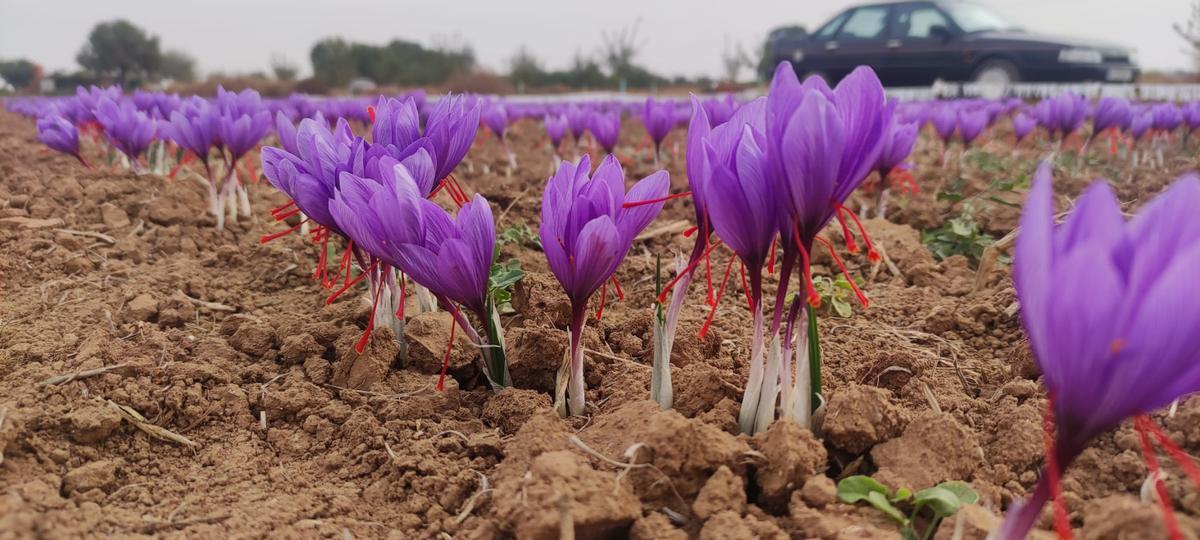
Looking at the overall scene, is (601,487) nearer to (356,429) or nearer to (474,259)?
(474,259)

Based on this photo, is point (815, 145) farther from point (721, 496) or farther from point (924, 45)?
point (924, 45)

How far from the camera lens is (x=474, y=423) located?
1.43m

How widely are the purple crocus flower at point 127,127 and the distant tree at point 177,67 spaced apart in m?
33.9

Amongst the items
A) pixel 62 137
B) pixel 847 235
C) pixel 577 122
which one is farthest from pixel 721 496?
pixel 577 122

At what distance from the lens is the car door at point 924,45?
10.9m

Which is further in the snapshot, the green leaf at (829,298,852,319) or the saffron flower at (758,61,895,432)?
the green leaf at (829,298,852,319)

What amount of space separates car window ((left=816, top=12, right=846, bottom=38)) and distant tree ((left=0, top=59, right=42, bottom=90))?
2507 cm

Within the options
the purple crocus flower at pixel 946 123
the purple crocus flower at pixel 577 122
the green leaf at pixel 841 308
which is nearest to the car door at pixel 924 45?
the purple crocus flower at pixel 946 123

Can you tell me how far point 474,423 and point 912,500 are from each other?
753 millimetres

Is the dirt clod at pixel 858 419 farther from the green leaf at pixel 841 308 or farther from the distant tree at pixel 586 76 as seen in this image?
the distant tree at pixel 586 76

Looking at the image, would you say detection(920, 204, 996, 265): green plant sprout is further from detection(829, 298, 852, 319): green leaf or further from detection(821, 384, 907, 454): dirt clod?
detection(821, 384, 907, 454): dirt clod

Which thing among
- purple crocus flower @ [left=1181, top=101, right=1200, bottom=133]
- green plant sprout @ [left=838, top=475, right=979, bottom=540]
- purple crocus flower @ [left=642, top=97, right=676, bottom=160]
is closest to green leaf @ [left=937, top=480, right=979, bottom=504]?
green plant sprout @ [left=838, top=475, right=979, bottom=540]

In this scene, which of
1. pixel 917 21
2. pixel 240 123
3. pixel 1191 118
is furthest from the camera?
pixel 917 21

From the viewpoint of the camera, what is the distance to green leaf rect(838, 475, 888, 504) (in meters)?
1.08
